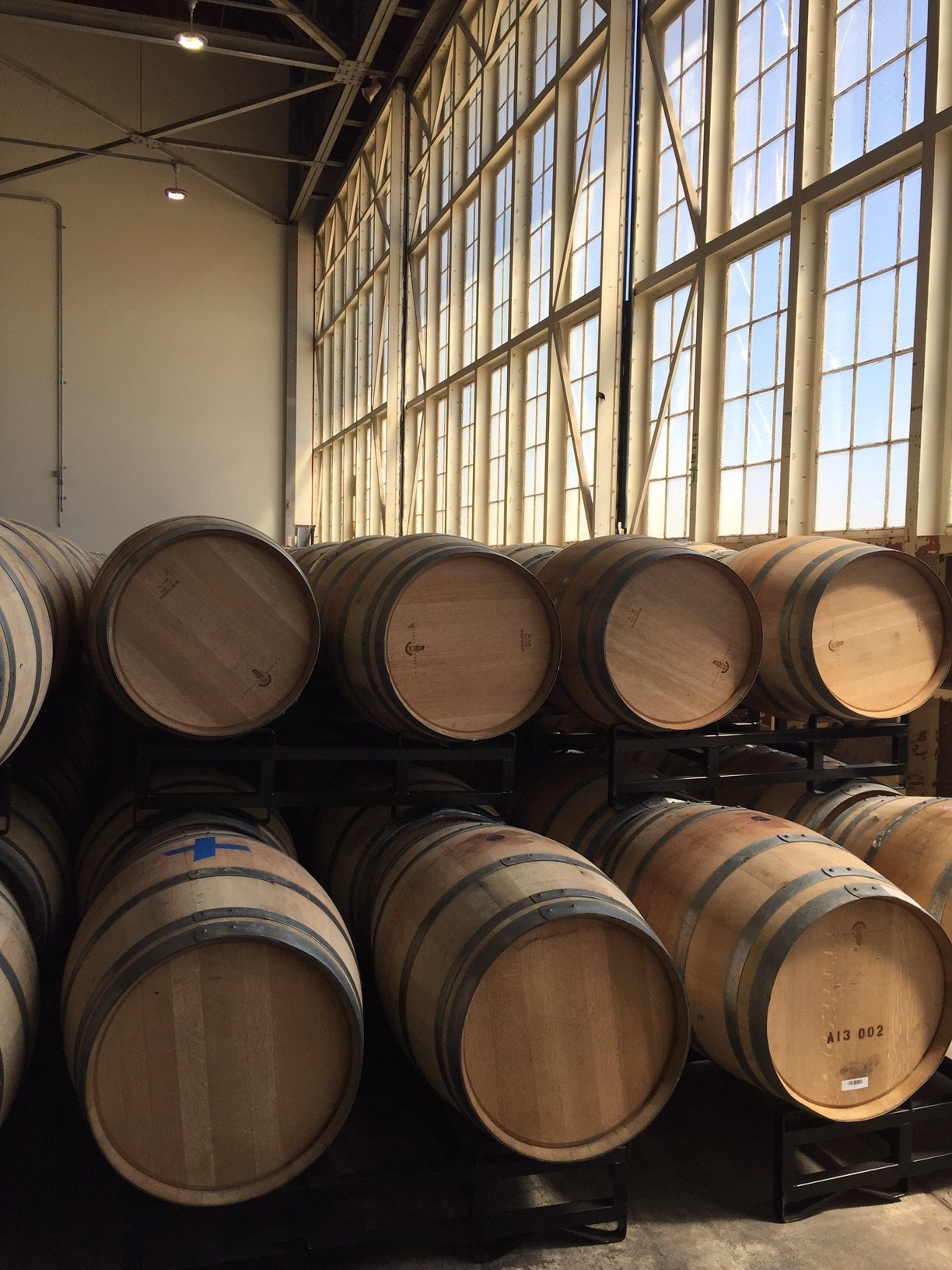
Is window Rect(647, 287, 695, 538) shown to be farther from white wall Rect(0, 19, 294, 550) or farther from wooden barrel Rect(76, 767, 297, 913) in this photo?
white wall Rect(0, 19, 294, 550)

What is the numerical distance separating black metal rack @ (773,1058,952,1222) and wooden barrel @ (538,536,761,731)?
1.36 m

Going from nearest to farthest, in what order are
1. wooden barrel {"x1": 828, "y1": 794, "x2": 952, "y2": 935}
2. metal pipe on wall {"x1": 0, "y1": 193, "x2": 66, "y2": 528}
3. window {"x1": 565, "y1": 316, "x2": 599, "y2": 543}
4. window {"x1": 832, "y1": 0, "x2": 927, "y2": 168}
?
wooden barrel {"x1": 828, "y1": 794, "x2": 952, "y2": 935} < window {"x1": 832, "y1": 0, "x2": 927, "y2": 168} < window {"x1": 565, "y1": 316, "x2": 599, "y2": 543} < metal pipe on wall {"x1": 0, "y1": 193, "x2": 66, "y2": 528}

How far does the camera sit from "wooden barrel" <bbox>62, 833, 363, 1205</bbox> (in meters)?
2.34

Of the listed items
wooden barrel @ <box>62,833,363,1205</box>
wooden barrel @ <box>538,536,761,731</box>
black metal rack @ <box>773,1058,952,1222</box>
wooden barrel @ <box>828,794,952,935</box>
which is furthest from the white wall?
black metal rack @ <box>773,1058,952,1222</box>

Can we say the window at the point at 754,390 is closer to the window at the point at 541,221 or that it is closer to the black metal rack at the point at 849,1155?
the window at the point at 541,221

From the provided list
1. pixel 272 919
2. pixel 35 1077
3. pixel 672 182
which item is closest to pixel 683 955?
pixel 272 919

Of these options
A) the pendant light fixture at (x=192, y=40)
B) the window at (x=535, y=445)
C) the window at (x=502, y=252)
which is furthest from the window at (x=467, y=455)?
the pendant light fixture at (x=192, y=40)

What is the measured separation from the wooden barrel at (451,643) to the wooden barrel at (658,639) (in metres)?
0.21

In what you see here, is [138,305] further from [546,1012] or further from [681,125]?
[546,1012]

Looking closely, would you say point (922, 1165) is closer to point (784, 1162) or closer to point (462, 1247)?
point (784, 1162)

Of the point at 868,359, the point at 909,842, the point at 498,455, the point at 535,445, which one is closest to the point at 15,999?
the point at 909,842

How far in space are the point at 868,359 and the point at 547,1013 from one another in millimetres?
4621

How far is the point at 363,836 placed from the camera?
3637mm

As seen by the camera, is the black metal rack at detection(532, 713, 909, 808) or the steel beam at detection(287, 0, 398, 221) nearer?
the black metal rack at detection(532, 713, 909, 808)
